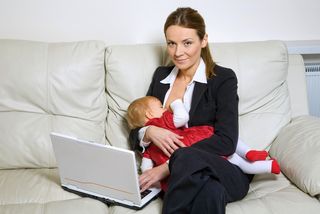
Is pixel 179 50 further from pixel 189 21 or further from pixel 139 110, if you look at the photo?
pixel 139 110

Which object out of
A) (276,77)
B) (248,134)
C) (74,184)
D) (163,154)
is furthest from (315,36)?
(74,184)

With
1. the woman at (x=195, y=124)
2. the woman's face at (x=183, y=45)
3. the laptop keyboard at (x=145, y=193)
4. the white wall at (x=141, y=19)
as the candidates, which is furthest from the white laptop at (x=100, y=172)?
the white wall at (x=141, y=19)

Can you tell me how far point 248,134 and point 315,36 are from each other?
91 centimetres

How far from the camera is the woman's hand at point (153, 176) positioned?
1669 mm

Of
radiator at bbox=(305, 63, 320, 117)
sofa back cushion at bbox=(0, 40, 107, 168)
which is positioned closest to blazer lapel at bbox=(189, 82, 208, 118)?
sofa back cushion at bbox=(0, 40, 107, 168)

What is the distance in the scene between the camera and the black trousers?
1423 mm

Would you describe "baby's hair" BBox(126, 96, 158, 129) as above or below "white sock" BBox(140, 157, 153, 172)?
above

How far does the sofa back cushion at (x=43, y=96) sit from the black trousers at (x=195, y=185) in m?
0.66

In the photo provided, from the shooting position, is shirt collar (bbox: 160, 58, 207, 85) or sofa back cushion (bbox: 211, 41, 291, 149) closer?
shirt collar (bbox: 160, 58, 207, 85)

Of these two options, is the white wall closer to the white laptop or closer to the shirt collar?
the shirt collar

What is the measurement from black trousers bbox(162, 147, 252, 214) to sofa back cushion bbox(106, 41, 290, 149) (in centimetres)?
52

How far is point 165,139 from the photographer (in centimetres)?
173

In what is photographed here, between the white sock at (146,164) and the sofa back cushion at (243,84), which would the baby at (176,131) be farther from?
the sofa back cushion at (243,84)

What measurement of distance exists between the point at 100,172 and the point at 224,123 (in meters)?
0.56
